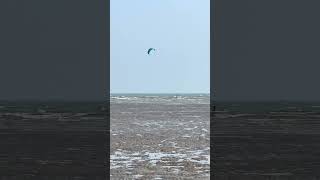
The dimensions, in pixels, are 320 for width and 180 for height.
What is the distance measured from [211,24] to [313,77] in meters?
157

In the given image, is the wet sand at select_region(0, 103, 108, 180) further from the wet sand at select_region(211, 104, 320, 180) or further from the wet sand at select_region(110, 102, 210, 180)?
the wet sand at select_region(211, 104, 320, 180)

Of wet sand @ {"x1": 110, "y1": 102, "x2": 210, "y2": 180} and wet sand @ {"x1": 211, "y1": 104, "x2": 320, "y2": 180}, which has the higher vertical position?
wet sand @ {"x1": 211, "y1": 104, "x2": 320, "y2": 180}

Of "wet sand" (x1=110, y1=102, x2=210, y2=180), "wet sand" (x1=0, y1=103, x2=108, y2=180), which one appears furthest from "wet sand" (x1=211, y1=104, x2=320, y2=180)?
"wet sand" (x1=0, y1=103, x2=108, y2=180)

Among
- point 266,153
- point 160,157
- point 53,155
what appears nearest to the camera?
point 53,155

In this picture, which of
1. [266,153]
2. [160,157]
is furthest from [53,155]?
[266,153]

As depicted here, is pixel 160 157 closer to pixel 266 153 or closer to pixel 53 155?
pixel 53 155

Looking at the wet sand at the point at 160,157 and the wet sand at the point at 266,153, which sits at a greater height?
the wet sand at the point at 266,153

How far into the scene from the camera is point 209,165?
913 inches

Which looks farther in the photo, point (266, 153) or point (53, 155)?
point (266, 153)

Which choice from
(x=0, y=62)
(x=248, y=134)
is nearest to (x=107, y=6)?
(x=248, y=134)

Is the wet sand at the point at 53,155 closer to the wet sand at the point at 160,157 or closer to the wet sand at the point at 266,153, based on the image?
the wet sand at the point at 160,157

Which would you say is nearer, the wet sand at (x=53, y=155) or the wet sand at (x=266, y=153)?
the wet sand at (x=53, y=155)

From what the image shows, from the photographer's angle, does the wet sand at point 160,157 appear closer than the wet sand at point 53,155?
No

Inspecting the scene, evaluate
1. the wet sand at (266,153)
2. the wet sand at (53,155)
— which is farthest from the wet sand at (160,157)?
the wet sand at (53,155)
